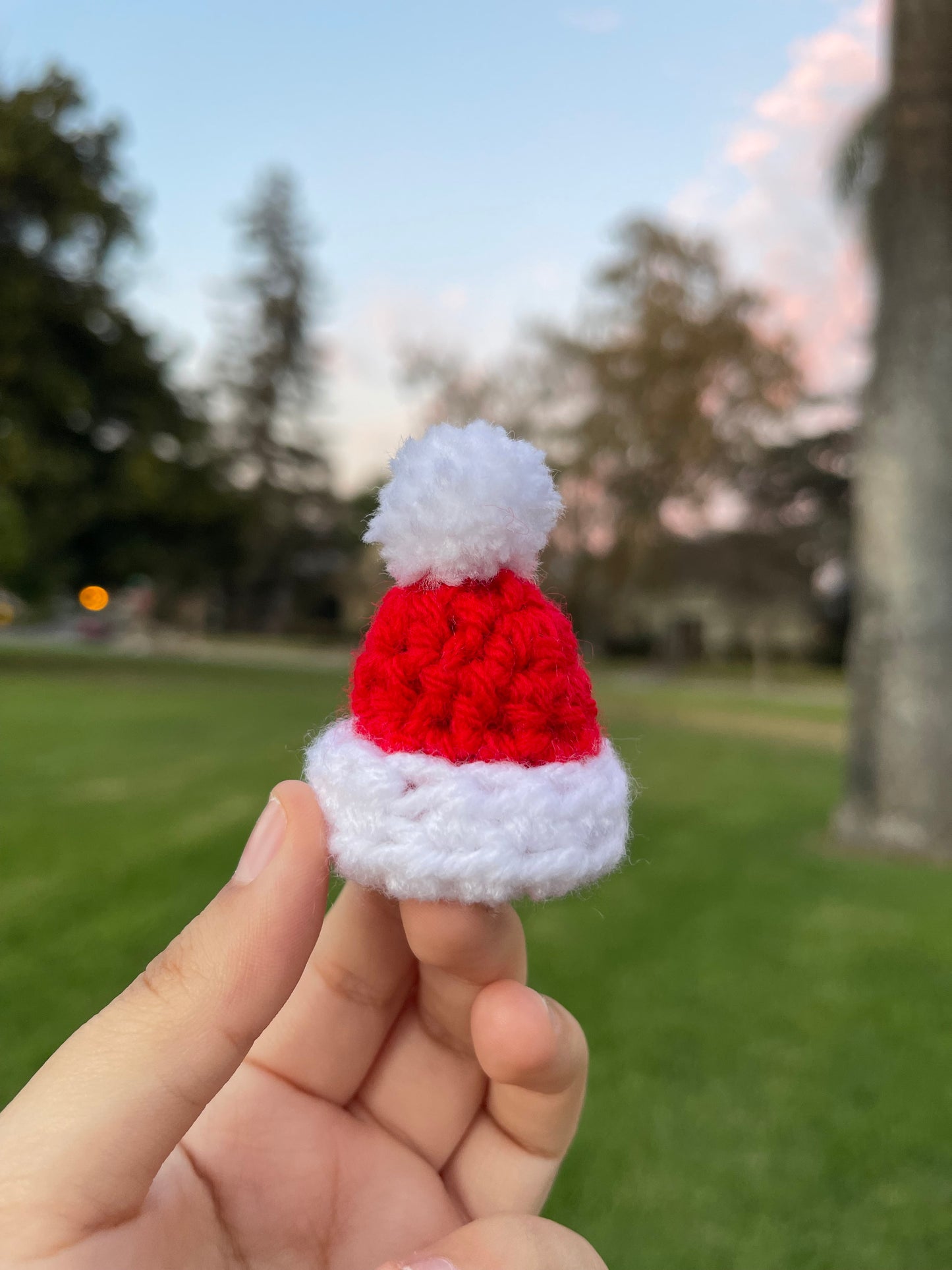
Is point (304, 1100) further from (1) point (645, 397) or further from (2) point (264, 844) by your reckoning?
(1) point (645, 397)

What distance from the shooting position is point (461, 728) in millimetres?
1131

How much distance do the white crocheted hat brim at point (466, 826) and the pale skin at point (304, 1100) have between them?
72 mm

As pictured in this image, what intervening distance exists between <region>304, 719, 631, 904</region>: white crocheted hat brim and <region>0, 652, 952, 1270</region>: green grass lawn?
203 mm

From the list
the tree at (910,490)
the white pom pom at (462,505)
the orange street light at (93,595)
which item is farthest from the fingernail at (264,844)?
the orange street light at (93,595)

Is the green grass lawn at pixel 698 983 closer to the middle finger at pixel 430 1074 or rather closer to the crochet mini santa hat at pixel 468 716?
the crochet mini santa hat at pixel 468 716

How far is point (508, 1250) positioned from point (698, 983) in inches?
118

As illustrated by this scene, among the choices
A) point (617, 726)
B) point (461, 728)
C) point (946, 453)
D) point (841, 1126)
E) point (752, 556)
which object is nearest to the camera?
point (461, 728)

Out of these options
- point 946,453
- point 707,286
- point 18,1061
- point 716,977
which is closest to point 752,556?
point 707,286

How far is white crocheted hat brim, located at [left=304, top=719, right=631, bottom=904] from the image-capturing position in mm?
1062

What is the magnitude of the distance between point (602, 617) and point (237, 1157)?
2395 cm

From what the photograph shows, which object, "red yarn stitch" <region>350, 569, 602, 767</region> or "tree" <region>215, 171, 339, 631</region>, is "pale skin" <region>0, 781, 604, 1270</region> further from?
"tree" <region>215, 171, 339, 631</region>

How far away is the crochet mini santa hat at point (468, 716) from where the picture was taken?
108cm

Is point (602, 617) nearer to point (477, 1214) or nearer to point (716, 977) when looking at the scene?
point (716, 977)

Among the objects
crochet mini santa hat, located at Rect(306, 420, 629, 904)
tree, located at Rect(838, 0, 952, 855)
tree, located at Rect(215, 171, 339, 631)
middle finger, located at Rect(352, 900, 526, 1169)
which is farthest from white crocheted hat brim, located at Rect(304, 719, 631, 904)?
tree, located at Rect(215, 171, 339, 631)
